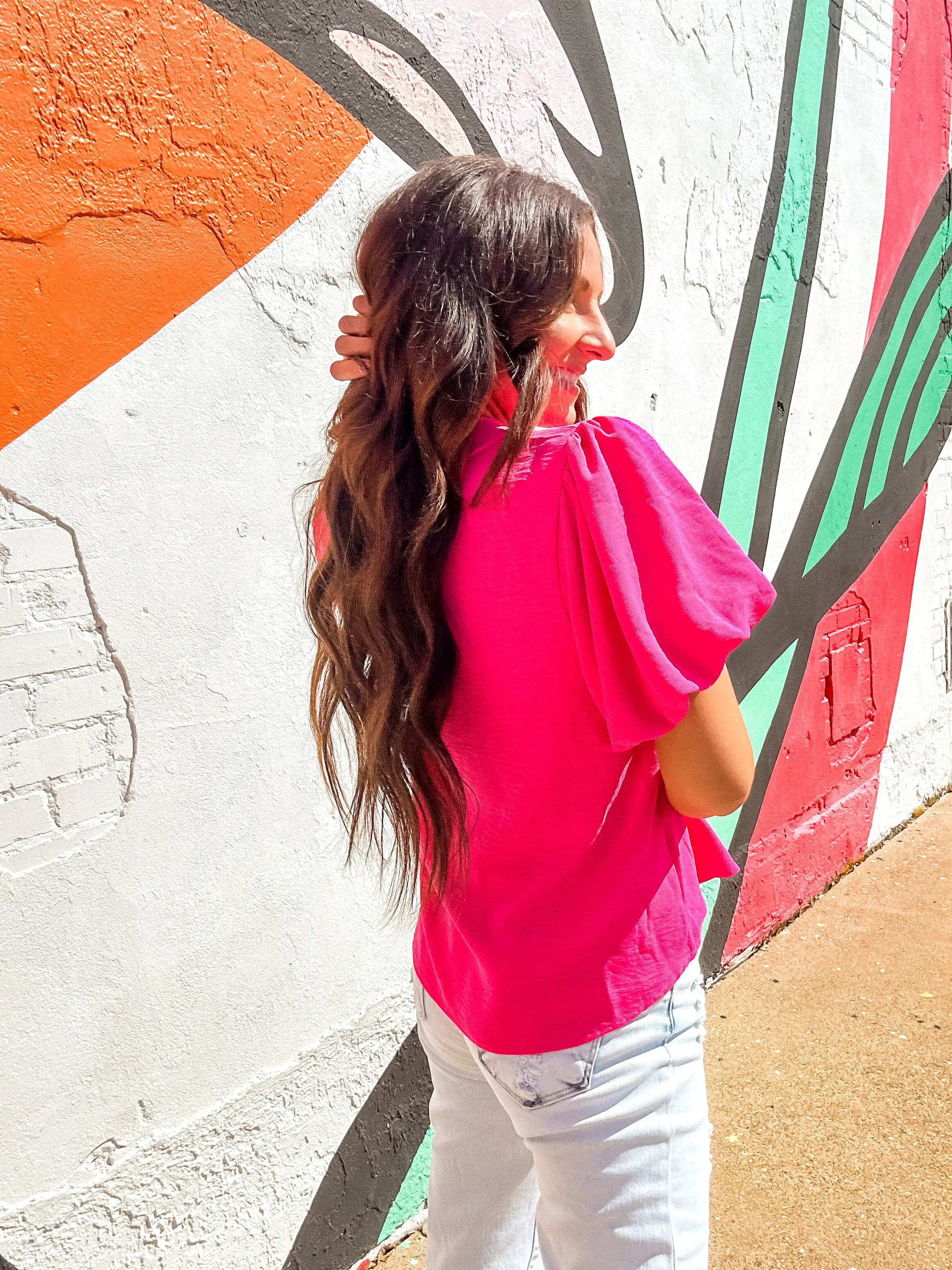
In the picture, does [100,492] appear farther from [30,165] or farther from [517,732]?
[517,732]

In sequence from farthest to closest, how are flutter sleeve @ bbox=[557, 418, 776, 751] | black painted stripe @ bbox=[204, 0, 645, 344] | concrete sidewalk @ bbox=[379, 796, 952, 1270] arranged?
1. concrete sidewalk @ bbox=[379, 796, 952, 1270]
2. black painted stripe @ bbox=[204, 0, 645, 344]
3. flutter sleeve @ bbox=[557, 418, 776, 751]

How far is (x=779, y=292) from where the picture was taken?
3.18 meters

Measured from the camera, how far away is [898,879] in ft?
12.2

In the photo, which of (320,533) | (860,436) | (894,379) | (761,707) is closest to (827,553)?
(860,436)

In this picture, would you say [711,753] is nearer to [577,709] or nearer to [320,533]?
[577,709]

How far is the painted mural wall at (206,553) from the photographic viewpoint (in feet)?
5.04

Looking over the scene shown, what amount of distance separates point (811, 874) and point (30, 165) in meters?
3.16

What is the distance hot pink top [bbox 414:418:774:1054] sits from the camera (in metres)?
0.93

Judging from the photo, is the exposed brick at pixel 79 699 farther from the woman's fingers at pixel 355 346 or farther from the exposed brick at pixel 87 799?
the woman's fingers at pixel 355 346

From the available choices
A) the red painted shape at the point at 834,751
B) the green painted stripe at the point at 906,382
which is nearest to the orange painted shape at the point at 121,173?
the red painted shape at the point at 834,751

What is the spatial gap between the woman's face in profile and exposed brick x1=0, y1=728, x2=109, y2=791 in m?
0.93

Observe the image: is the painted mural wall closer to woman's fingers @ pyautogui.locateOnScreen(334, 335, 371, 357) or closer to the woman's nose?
woman's fingers @ pyautogui.locateOnScreen(334, 335, 371, 357)

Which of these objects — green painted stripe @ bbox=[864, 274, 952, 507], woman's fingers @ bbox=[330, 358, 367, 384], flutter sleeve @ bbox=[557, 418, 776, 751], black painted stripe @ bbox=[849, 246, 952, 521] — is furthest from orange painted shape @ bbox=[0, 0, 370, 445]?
green painted stripe @ bbox=[864, 274, 952, 507]

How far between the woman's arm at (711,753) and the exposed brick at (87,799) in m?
1.00
